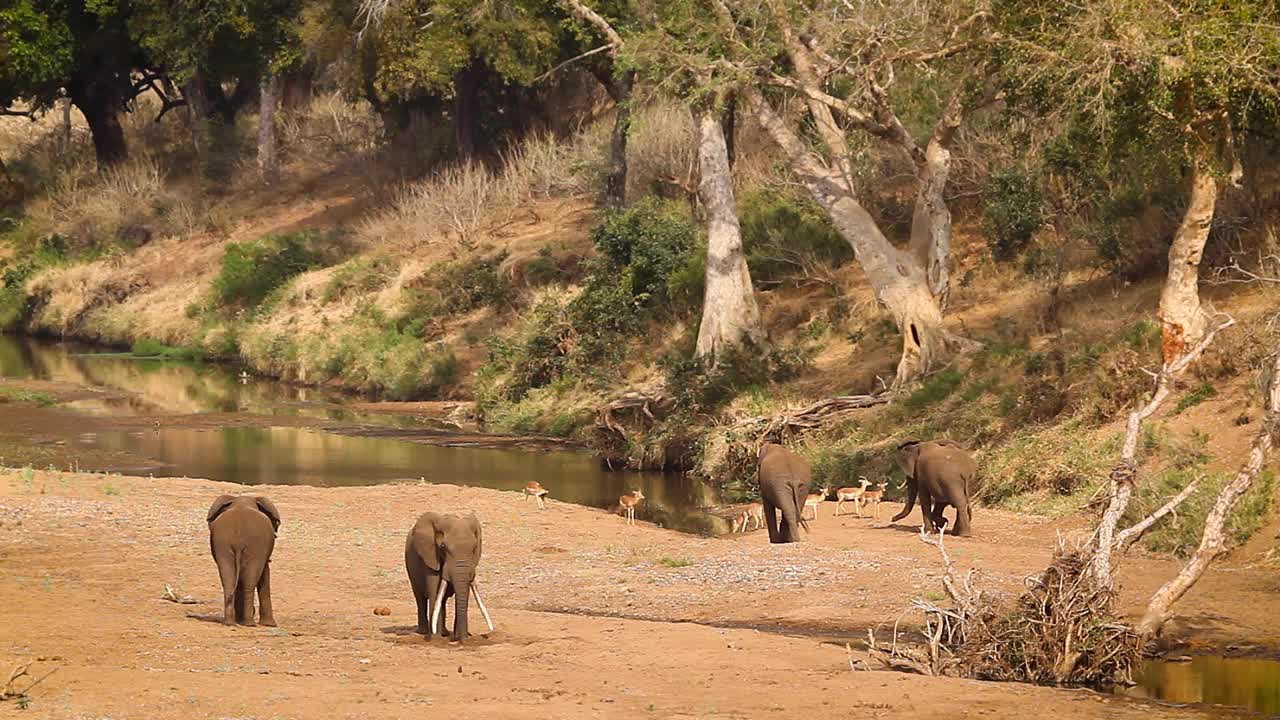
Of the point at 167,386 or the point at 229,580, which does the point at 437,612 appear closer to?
the point at 229,580

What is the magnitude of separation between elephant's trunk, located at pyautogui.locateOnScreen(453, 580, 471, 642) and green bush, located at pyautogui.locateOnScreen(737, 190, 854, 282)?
74.5ft

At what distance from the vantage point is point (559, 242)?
4525cm

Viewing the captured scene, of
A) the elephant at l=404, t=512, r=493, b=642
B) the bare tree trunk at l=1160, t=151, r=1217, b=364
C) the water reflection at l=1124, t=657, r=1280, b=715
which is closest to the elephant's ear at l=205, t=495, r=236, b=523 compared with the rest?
the elephant at l=404, t=512, r=493, b=642

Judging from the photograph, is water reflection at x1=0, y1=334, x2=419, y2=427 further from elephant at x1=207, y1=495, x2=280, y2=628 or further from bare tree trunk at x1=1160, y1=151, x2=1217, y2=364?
elephant at x1=207, y1=495, x2=280, y2=628

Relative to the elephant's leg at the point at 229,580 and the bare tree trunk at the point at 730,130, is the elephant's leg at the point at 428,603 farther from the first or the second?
the bare tree trunk at the point at 730,130

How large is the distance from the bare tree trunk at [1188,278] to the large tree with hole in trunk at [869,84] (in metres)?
4.07

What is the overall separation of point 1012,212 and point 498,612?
20144mm

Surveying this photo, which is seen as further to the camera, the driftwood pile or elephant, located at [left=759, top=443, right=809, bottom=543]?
elephant, located at [left=759, top=443, right=809, bottom=543]

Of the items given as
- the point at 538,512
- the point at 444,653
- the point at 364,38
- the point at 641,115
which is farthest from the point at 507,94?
the point at 444,653

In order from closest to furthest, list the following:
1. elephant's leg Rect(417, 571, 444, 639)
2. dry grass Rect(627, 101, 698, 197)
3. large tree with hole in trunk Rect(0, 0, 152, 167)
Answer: elephant's leg Rect(417, 571, 444, 639), dry grass Rect(627, 101, 698, 197), large tree with hole in trunk Rect(0, 0, 152, 167)

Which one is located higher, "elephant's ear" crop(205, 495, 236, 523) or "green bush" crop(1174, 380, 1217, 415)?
"green bush" crop(1174, 380, 1217, 415)

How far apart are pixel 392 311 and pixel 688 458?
1539 cm

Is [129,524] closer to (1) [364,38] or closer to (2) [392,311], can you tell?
(2) [392,311]

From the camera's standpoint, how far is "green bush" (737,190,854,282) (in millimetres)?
37219
